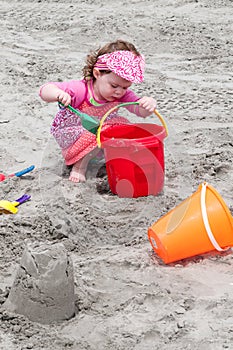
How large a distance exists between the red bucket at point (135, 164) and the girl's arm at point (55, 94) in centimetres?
21

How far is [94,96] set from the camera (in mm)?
3062

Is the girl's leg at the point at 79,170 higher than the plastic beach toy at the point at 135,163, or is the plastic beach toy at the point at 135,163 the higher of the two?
the plastic beach toy at the point at 135,163

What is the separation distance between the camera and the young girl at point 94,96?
292 centimetres

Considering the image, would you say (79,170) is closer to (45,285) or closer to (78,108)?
(78,108)

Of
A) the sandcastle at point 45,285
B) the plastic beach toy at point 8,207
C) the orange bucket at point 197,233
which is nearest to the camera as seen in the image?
the sandcastle at point 45,285

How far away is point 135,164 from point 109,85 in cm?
39

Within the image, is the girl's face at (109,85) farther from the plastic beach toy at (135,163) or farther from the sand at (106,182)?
the sand at (106,182)

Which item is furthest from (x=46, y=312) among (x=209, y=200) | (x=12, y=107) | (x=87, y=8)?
(x=87, y=8)

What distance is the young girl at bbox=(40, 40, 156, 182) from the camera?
292 cm

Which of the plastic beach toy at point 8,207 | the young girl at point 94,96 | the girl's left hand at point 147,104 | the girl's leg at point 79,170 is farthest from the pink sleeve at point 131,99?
the plastic beach toy at point 8,207

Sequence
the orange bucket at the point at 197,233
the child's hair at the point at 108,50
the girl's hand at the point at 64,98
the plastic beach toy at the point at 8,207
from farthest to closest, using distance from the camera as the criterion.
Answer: the child's hair at the point at 108,50 < the girl's hand at the point at 64,98 < the plastic beach toy at the point at 8,207 < the orange bucket at the point at 197,233

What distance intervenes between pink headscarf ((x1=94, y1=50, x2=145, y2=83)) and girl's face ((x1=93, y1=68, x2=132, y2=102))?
38 millimetres

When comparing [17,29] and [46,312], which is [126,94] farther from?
[17,29]

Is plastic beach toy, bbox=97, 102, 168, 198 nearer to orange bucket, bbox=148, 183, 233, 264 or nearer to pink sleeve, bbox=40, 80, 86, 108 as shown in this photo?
pink sleeve, bbox=40, 80, 86, 108
